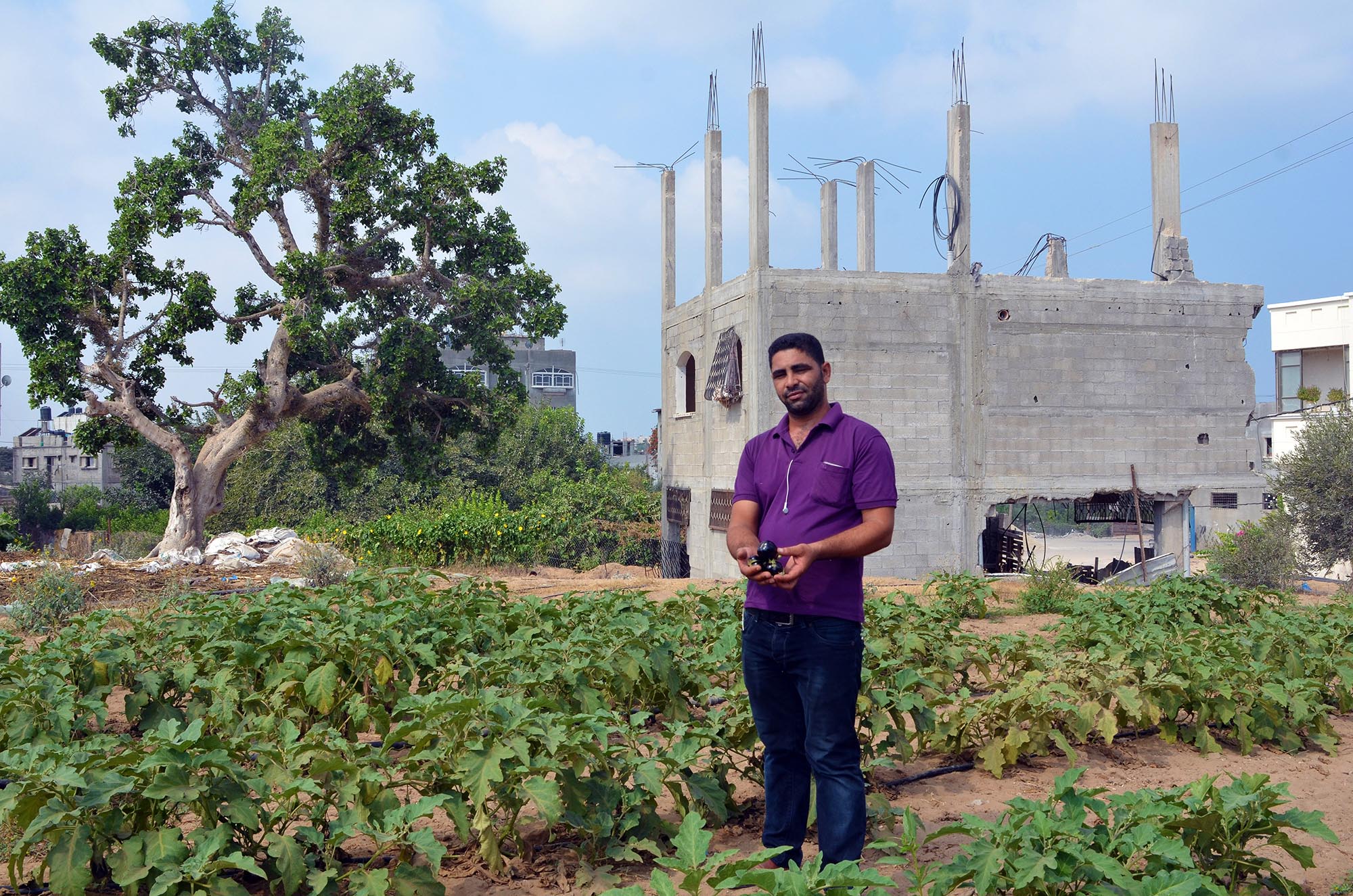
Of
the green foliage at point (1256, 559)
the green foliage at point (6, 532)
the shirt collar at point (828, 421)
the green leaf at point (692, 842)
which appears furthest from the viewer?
the green foliage at point (6, 532)

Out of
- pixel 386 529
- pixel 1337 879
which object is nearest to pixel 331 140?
pixel 386 529

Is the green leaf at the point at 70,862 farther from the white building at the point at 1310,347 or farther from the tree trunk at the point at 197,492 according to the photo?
the white building at the point at 1310,347

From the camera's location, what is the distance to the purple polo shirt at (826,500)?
3500 millimetres

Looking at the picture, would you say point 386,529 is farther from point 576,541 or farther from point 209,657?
point 209,657

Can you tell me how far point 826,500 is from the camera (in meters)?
3.59

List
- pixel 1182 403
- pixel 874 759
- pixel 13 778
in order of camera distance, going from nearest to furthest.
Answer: pixel 13 778
pixel 874 759
pixel 1182 403

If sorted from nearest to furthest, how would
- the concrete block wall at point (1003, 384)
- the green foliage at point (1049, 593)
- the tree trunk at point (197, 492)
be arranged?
1. the green foliage at point (1049, 593)
2. the concrete block wall at point (1003, 384)
3. the tree trunk at point (197, 492)

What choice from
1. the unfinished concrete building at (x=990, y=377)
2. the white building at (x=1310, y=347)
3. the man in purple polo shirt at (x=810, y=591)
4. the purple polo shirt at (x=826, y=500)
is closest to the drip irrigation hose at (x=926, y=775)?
the man in purple polo shirt at (x=810, y=591)

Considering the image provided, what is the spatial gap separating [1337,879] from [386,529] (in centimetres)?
1817

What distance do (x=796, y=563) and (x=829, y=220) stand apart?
20.5 metres

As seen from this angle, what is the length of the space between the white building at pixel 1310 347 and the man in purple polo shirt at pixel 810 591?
120 feet

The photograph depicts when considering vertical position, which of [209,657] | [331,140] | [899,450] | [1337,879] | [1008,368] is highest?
[331,140]

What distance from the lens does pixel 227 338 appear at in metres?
19.4

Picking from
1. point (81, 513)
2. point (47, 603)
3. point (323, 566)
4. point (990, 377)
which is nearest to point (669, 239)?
point (990, 377)
